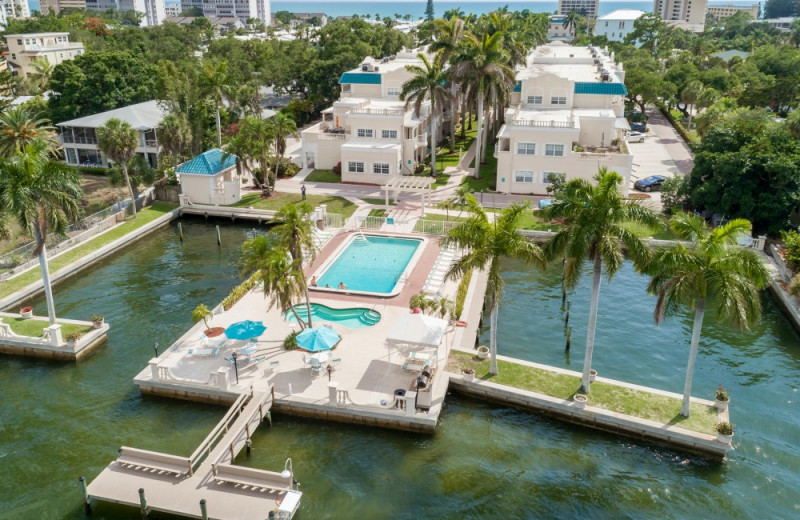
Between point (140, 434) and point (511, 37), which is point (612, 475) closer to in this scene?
point (140, 434)

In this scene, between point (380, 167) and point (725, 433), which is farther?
point (380, 167)

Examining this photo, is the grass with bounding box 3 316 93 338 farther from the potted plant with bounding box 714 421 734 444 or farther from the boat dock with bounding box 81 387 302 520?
the potted plant with bounding box 714 421 734 444

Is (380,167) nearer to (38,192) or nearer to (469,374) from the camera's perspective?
(38,192)

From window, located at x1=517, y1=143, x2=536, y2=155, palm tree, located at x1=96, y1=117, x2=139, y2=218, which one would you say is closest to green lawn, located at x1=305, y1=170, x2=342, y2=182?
palm tree, located at x1=96, y1=117, x2=139, y2=218

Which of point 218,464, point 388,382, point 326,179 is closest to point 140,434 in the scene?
point 218,464

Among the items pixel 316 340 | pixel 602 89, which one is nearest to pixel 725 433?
pixel 316 340
